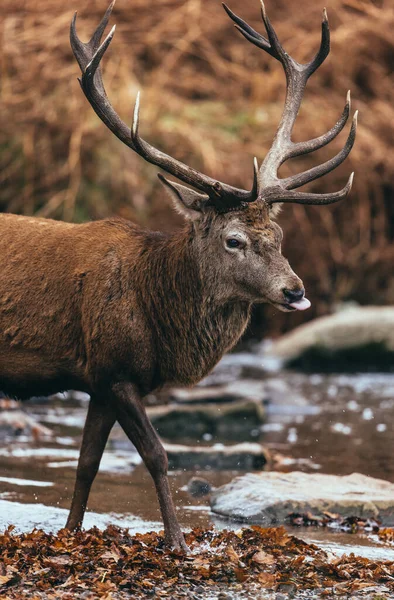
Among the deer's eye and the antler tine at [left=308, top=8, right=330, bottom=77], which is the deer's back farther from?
the antler tine at [left=308, top=8, right=330, bottom=77]

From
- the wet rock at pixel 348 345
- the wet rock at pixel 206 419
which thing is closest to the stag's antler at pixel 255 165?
the wet rock at pixel 206 419

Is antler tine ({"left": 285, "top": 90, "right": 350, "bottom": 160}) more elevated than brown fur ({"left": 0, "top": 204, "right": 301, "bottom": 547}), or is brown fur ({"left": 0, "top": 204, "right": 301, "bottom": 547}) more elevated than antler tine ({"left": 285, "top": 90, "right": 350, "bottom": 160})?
antler tine ({"left": 285, "top": 90, "right": 350, "bottom": 160})

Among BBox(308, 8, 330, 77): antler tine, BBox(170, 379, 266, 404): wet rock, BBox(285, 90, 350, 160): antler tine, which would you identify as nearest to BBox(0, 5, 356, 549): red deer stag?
BBox(285, 90, 350, 160): antler tine

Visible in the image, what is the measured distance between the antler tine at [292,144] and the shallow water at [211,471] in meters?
2.11

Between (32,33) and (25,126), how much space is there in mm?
1853

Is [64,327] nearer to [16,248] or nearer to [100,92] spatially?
[16,248]

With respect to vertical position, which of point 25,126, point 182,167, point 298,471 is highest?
point 182,167

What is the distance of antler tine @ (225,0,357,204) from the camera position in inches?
264

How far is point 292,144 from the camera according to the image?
291 inches

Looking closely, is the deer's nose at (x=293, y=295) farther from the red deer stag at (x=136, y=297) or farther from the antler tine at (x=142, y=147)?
the antler tine at (x=142, y=147)

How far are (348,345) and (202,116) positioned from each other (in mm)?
5060

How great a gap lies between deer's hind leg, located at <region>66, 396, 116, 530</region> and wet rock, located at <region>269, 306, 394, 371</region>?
9.40 m

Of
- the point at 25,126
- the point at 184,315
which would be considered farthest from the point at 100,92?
the point at 25,126

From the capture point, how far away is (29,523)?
6.82 metres
